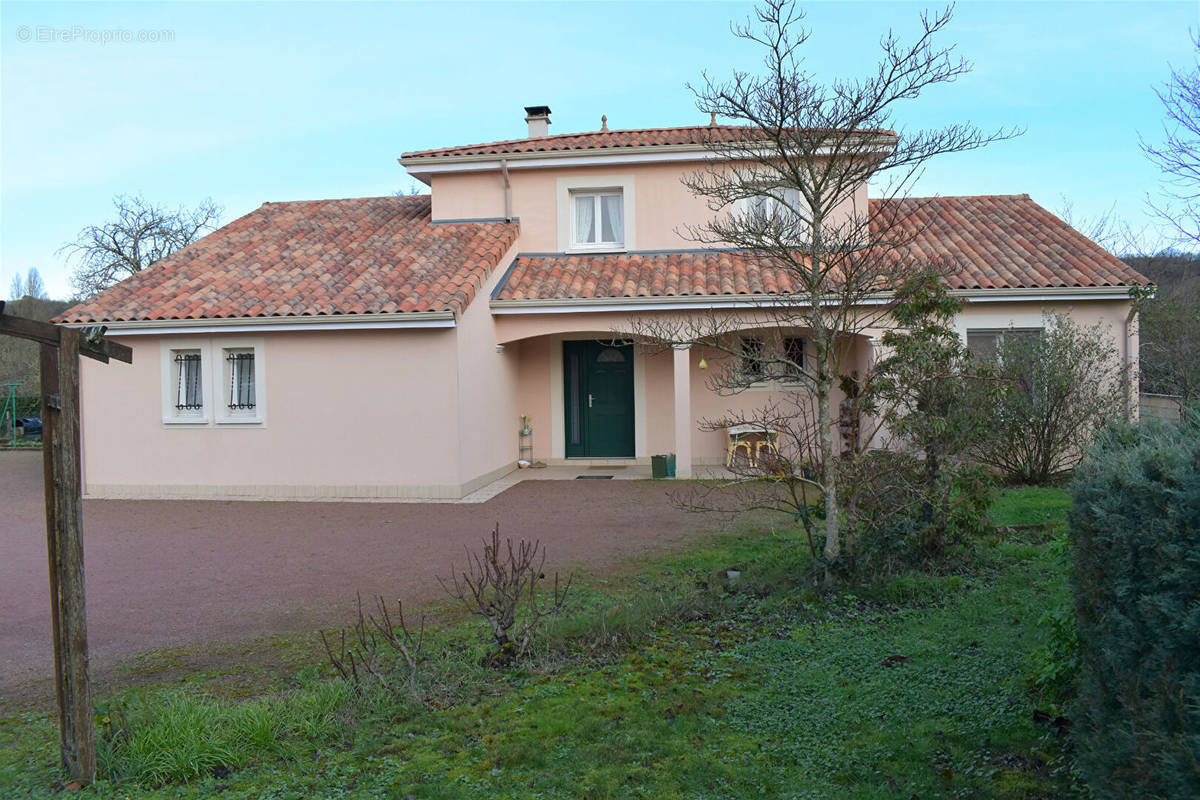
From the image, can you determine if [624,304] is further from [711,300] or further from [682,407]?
[682,407]

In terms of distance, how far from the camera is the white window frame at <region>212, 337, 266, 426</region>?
45.7 feet

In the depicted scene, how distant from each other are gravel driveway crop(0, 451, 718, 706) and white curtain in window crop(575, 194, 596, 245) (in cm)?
492

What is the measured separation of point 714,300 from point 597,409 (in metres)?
3.94

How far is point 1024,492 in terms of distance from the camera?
38.4 ft

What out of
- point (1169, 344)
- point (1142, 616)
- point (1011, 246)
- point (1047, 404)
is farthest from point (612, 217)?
point (1142, 616)

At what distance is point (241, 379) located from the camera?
1425cm

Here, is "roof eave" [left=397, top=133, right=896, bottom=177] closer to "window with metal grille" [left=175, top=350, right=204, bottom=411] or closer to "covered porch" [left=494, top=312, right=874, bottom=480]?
"covered porch" [left=494, top=312, right=874, bottom=480]

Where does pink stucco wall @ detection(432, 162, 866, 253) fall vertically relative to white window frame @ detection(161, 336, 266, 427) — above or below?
above

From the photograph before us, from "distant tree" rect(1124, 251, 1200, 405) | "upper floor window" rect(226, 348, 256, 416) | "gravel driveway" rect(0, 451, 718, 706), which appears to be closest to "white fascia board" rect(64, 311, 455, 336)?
"upper floor window" rect(226, 348, 256, 416)

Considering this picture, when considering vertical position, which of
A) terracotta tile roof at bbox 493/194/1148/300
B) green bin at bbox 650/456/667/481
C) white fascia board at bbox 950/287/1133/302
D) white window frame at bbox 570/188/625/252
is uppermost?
white window frame at bbox 570/188/625/252

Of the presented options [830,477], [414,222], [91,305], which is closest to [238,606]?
[830,477]

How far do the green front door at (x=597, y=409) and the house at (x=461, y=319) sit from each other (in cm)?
4

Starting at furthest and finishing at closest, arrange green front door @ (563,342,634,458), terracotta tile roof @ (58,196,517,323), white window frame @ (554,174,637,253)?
green front door @ (563,342,634,458)
white window frame @ (554,174,637,253)
terracotta tile roof @ (58,196,517,323)

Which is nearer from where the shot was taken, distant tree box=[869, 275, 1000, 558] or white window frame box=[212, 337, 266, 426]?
distant tree box=[869, 275, 1000, 558]
